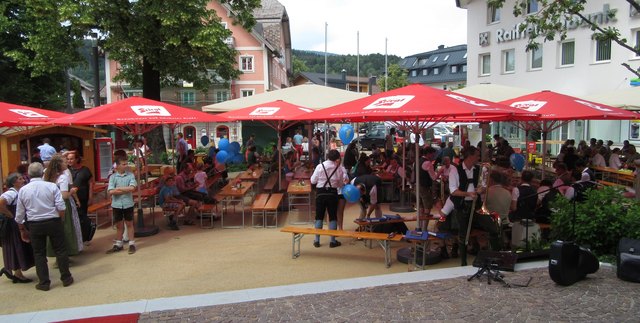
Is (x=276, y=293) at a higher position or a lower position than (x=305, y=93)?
lower

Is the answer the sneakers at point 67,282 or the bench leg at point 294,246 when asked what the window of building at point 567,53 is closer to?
the bench leg at point 294,246

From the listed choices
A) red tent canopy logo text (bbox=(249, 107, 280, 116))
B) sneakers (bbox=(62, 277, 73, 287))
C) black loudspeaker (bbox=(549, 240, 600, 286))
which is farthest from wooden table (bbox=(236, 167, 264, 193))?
black loudspeaker (bbox=(549, 240, 600, 286))

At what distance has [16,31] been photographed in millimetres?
21797

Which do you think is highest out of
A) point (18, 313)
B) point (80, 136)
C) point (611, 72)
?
point (611, 72)

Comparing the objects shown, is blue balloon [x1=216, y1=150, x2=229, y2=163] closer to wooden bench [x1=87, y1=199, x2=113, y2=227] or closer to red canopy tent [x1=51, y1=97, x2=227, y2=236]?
wooden bench [x1=87, y1=199, x2=113, y2=227]

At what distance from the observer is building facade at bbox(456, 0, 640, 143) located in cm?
2080

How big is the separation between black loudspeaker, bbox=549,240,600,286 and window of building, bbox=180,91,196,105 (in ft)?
142

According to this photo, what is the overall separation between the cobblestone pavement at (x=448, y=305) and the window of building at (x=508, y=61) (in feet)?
79.3

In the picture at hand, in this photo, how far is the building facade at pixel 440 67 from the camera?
65.1m

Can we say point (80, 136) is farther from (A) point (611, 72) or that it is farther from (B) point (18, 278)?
(A) point (611, 72)

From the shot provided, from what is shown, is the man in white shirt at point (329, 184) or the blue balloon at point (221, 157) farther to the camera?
the blue balloon at point (221, 157)

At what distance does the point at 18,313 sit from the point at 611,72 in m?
23.7

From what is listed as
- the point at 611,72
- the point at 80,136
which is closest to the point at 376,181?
the point at 80,136

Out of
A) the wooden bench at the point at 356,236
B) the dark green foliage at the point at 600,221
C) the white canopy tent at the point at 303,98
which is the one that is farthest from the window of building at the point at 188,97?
the dark green foliage at the point at 600,221
